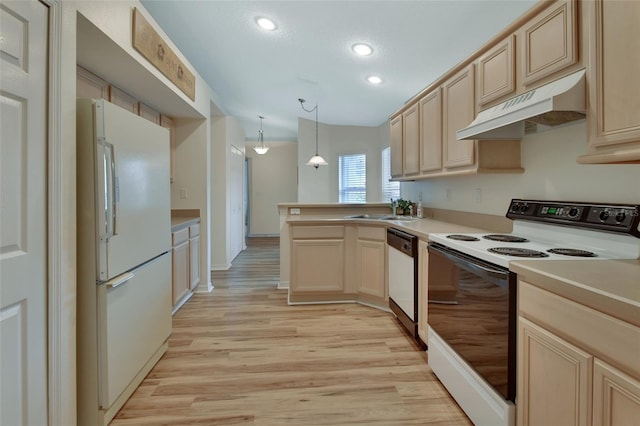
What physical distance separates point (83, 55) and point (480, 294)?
8.93 ft

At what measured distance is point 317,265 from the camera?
132 inches

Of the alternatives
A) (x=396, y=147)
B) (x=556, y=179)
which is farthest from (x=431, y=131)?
(x=556, y=179)

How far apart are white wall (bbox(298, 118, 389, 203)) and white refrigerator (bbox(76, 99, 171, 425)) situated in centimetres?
444

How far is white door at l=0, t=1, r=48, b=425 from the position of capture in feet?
3.80

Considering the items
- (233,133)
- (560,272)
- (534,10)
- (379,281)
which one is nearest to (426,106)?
(534,10)

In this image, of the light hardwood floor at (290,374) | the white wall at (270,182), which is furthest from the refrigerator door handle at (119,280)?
the white wall at (270,182)

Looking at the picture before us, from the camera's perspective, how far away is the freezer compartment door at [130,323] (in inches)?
61.5

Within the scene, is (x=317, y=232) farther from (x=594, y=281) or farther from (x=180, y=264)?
(x=594, y=281)

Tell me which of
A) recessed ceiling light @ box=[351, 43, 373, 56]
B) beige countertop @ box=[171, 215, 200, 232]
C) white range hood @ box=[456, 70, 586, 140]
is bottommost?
beige countertop @ box=[171, 215, 200, 232]

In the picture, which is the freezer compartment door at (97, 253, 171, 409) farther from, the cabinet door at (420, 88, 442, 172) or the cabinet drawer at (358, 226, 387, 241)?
the cabinet door at (420, 88, 442, 172)

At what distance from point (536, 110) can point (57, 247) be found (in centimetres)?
224

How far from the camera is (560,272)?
3.52 ft

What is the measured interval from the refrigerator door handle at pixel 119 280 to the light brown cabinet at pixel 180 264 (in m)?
1.16

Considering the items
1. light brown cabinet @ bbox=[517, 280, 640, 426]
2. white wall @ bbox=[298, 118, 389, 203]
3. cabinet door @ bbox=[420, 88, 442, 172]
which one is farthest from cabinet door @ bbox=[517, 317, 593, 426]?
white wall @ bbox=[298, 118, 389, 203]
